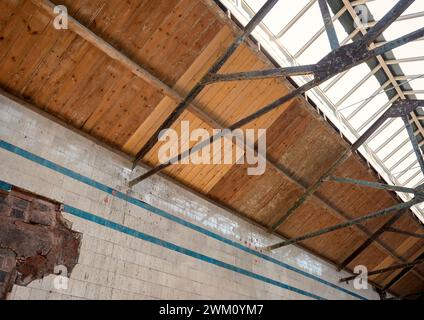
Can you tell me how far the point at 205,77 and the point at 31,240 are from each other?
4592 mm

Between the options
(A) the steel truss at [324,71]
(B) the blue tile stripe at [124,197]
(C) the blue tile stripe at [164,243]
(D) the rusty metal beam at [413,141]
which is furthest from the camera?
(D) the rusty metal beam at [413,141]

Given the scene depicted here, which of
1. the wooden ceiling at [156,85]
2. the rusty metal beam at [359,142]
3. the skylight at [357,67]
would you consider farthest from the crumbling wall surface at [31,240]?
the rusty metal beam at [359,142]

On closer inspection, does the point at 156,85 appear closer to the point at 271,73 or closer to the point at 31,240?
the point at 271,73

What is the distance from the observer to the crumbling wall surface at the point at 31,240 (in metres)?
6.27

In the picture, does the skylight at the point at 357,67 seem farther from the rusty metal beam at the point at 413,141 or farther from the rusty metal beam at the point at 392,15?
the rusty metal beam at the point at 392,15

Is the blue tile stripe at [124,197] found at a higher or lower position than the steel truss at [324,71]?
lower

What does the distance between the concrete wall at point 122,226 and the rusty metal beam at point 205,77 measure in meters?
0.73

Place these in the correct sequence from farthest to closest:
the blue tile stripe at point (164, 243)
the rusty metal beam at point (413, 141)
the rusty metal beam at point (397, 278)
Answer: the rusty metal beam at point (397, 278)
the rusty metal beam at point (413, 141)
the blue tile stripe at point (164, 243)

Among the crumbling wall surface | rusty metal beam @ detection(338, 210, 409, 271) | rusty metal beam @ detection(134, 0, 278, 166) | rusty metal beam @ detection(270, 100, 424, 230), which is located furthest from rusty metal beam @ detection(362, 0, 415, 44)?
rusty metal beam @ detection(338, 210, 409, 271)

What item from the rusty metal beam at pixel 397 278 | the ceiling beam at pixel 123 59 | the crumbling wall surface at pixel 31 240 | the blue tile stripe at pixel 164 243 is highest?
the rusty metal beam at pixel 397 278

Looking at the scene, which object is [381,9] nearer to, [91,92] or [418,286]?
[91,92]

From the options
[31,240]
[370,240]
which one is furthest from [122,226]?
[370,240]

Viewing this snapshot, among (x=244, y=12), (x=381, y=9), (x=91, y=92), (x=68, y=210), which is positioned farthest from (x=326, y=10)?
(x=68, y=210)

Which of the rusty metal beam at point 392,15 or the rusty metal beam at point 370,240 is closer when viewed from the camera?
the rusty metal beam at point 392,15
